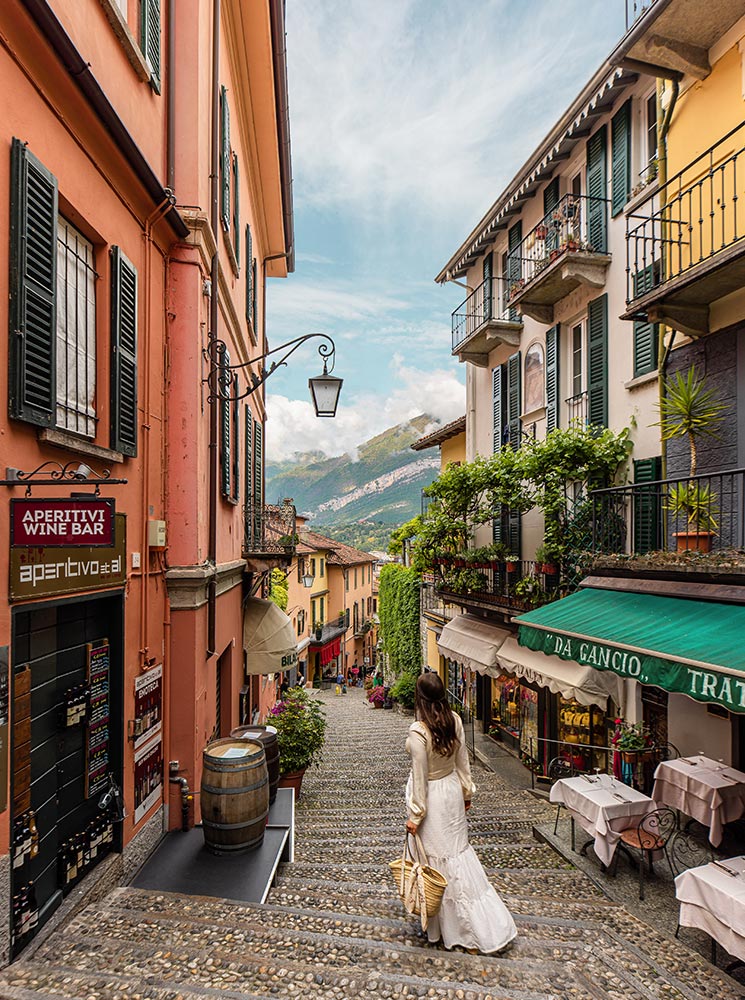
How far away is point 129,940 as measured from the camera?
4000 millimetres

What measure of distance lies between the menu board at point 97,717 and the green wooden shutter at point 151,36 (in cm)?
563

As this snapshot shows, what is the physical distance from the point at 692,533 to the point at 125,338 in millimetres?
6687

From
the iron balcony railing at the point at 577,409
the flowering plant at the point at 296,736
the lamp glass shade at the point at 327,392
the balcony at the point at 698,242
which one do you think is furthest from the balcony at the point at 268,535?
the balcony at the point at 698,242

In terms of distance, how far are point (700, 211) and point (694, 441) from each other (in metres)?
2.85

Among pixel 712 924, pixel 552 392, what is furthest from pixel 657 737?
pixel 552 392

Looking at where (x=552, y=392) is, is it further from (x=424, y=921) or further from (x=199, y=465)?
(x=424, y=921)

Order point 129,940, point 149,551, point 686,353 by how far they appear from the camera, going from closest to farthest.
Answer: point 129,940, point 149,551, point 686,353

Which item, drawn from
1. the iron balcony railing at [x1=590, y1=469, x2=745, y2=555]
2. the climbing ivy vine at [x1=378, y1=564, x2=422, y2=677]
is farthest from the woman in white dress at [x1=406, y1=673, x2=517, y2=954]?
the climbing ivy vine at [x1=378, y1=564, x2=422, y2=677]

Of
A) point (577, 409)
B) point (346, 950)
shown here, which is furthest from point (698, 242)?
point (346, 950)

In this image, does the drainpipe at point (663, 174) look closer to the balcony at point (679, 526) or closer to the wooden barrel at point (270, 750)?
the balcony at point (679, 526)

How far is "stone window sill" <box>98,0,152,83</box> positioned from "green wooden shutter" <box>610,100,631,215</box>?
779 cm

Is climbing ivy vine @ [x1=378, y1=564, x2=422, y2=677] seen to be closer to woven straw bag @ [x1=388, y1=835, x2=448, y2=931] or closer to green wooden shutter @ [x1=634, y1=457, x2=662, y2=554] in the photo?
green wooden shutter @ [x1=634, y1=457, x2=662, y2=554]

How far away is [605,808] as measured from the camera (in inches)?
257

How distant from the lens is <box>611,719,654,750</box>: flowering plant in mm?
8836
